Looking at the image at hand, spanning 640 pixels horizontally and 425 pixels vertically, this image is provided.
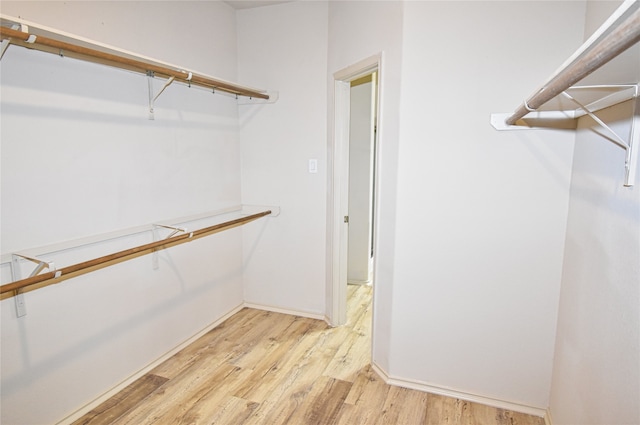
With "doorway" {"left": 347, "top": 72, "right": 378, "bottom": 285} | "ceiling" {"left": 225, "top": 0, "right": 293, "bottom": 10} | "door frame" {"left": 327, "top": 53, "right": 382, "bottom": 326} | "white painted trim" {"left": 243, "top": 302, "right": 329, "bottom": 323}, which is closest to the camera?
"door frame" {"left": 327, "top": 53, "right": 382, "bottom": 326}

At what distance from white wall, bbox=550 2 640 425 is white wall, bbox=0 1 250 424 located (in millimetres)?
2104

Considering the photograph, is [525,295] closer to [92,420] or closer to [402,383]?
[402,383]

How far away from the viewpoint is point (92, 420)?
1.87 meters

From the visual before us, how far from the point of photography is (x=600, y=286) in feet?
4.38

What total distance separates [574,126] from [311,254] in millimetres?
1969

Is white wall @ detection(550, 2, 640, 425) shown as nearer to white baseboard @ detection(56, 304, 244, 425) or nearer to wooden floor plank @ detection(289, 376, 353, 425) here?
wooden floor plank @ detection(289, 376, 353, 425)

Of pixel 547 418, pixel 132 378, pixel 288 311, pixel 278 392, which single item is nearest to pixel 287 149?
pixel 288 311

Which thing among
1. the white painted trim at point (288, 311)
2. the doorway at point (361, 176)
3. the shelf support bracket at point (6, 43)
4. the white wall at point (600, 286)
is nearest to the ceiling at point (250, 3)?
the doorway at point (361, 176)

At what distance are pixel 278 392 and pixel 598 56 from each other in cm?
211

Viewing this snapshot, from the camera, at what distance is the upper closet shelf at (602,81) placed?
624 mm

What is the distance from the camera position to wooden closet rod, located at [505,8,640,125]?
A: 1.88 feet

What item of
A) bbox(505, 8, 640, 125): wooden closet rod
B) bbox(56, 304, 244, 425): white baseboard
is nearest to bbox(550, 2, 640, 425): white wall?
bbox(505, 8, 640, 125): wooden closet rod

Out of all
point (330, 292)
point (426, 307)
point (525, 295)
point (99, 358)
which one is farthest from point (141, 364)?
point (525, 295)

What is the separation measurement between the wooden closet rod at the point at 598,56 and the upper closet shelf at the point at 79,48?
5.49ft
